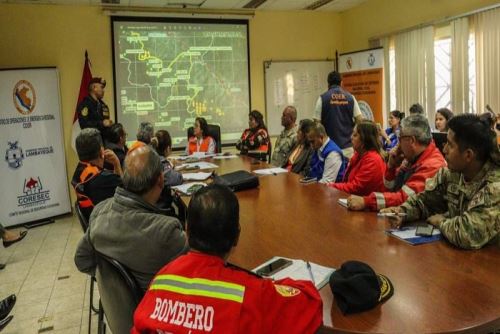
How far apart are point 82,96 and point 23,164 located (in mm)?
1166

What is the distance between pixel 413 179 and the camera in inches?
97.7

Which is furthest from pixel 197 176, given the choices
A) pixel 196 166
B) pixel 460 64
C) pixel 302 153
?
pixel 460 64

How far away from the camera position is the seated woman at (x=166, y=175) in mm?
3045

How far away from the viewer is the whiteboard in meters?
7.04

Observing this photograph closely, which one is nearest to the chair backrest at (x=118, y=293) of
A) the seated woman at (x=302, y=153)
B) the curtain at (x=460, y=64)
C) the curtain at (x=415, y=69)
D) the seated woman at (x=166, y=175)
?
the seated woman at (x=166, y=175)

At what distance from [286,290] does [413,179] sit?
1607 mm

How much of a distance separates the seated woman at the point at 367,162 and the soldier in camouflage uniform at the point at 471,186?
995 millimetres

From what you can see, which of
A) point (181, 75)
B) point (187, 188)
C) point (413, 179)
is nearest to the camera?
point (413, 179)

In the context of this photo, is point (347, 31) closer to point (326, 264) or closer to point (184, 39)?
point (184, 39)

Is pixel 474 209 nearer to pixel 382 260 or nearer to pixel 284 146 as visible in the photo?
pixel 382 260

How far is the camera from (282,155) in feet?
16.6

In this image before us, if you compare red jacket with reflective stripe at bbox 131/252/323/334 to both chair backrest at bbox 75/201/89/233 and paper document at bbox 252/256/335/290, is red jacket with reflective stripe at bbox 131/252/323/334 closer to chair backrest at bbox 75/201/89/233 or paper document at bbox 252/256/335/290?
paper document at bbox 252/256/335/290

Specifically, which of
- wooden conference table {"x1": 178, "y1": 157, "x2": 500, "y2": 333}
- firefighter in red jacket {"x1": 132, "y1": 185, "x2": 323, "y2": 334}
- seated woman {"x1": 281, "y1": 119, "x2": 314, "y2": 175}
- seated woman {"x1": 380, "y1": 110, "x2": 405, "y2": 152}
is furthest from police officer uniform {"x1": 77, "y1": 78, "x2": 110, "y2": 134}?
firefighter in red jacket {"x1": 132, "y1": 185, "x2": 323, "y2": 334}

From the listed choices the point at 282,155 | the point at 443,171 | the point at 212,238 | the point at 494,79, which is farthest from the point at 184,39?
the point at 212,238
